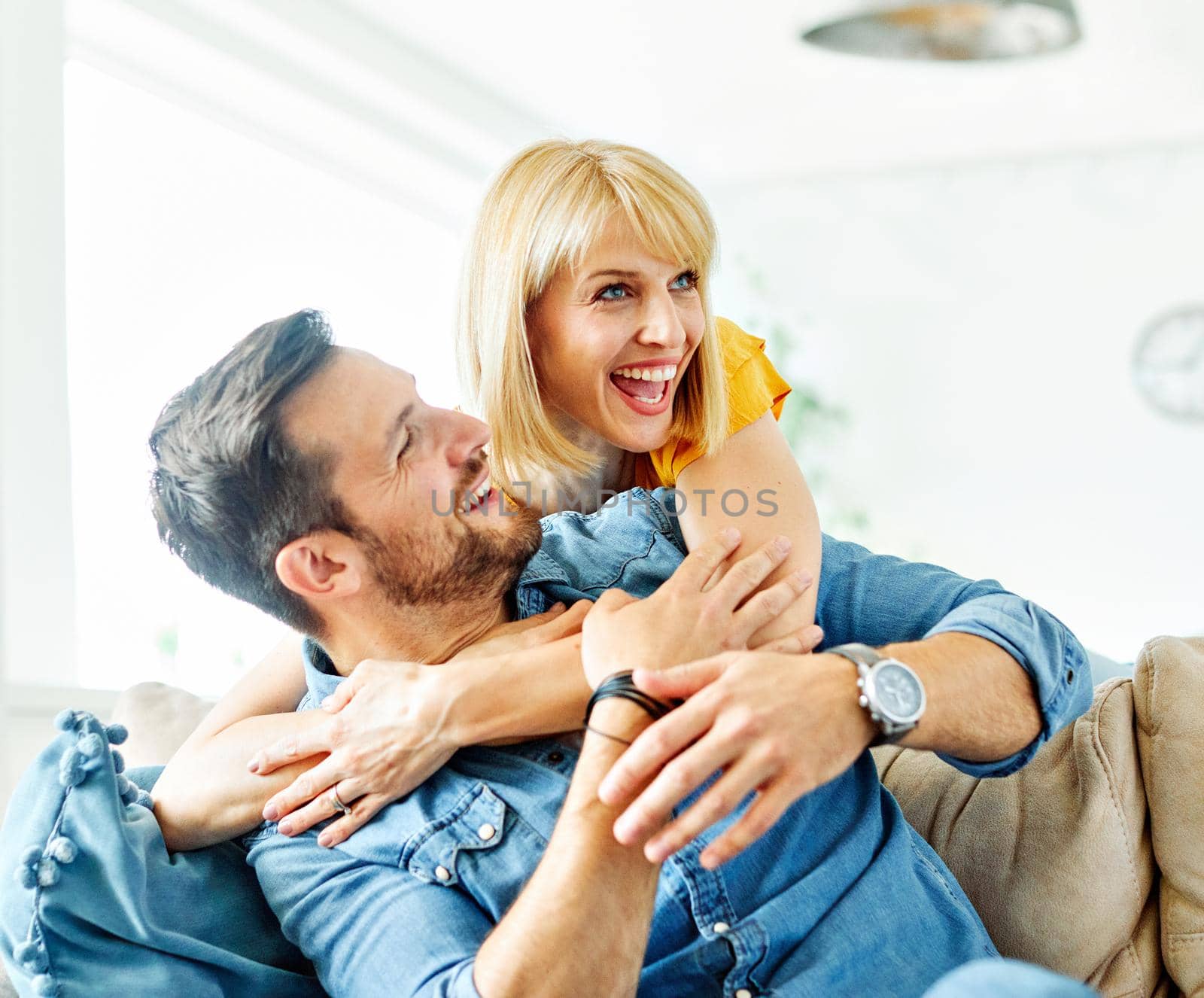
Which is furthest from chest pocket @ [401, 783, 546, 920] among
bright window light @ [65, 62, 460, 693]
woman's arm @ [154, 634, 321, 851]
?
bright window light @ [65, 62, 460, 693]

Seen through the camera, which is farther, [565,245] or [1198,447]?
[1198,447]

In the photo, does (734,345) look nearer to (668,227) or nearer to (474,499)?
(668,227)

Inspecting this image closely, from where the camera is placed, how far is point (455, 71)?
493 cm

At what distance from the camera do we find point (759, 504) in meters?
1.48

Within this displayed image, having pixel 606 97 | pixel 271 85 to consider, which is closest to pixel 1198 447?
pixel 606 97

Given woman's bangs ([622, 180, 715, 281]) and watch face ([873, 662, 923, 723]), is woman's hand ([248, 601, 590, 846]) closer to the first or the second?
watch face ([873, 662, 923, 723])

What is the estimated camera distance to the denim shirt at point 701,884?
119 cm

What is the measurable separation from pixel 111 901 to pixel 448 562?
1.65 feet

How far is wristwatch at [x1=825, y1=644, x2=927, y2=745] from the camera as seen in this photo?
1.11 metres

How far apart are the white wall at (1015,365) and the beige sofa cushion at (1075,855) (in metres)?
4.49

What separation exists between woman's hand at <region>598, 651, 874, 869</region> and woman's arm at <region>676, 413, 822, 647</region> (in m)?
0.25

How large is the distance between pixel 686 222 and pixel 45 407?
2012 millimetres

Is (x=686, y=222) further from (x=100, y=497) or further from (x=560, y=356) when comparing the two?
(x=100, y=497)

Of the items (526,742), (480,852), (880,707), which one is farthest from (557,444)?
(880,707)
